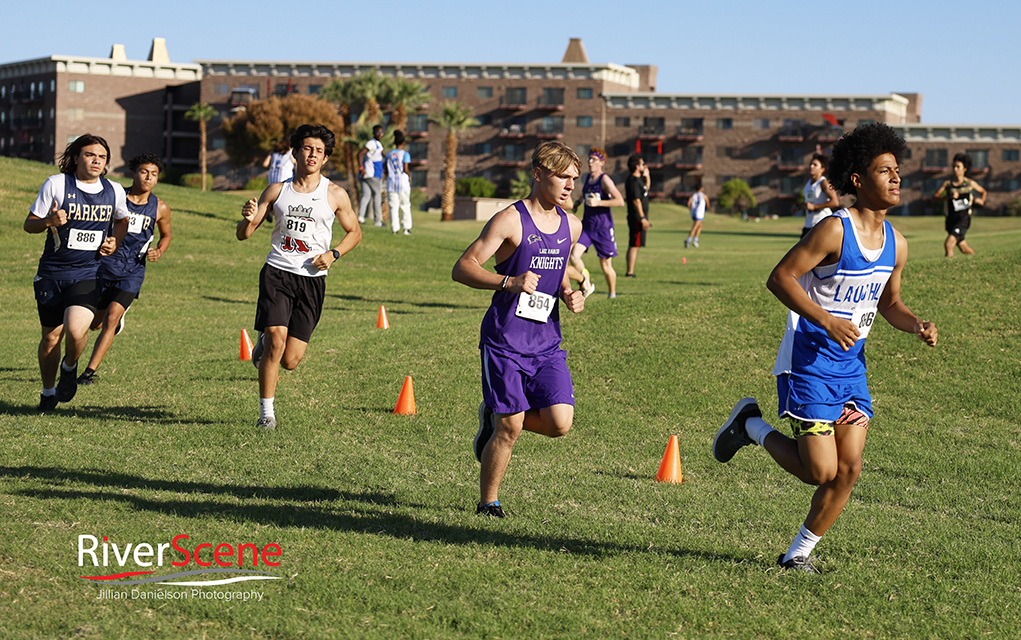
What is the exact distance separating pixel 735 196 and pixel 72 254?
299 ft

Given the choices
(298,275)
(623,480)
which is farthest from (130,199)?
(623,480)

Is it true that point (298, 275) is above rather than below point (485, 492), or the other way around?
above

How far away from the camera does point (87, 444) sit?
24.8ft

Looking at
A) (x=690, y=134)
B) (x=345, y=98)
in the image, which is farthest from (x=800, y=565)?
(x=690, y=134)

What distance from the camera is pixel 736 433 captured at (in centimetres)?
574

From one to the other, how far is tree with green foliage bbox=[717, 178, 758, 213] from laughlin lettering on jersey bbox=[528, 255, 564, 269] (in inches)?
3608

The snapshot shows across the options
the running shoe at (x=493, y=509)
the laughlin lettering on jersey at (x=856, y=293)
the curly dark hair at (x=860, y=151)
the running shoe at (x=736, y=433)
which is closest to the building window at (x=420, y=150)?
the running shoe at (x=493, y=509)

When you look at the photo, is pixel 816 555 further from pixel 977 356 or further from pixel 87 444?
pixel 977 356

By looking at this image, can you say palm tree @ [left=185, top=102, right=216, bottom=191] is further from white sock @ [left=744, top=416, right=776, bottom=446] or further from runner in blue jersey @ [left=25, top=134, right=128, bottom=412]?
white sock @ [left=744, top=416, right=776, bottom=446]

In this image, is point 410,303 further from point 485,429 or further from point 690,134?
point 690,134

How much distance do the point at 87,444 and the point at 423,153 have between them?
99466 mm

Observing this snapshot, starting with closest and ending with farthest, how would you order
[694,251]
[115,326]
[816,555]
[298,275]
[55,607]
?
[55,607], [816,555], [298,275], [115,326], [694,251]

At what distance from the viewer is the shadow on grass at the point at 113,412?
28.2 feet

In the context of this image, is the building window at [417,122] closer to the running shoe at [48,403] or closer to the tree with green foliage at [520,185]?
the tree with green foliage at [520,185]
